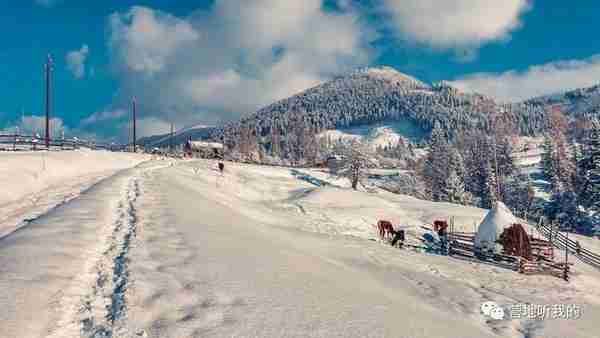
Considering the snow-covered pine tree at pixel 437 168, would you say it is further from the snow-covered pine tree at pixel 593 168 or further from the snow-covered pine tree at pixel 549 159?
the snow-covered pine tree at pixel 593 168

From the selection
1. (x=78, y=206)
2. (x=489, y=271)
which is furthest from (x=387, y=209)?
(x=78, y=206)

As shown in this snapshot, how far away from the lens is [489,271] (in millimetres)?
20484

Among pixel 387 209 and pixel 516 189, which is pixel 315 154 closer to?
pixel 516 189

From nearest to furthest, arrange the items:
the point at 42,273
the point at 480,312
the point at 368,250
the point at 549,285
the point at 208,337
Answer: the point at 208,337 < the point at 42,273 < the point at 480,312 < the point at 549,285 < the point at 368,250

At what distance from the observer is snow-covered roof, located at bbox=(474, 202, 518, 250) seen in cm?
2586

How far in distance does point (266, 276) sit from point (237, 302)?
212cm

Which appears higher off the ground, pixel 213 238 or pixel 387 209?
pixel 213 238

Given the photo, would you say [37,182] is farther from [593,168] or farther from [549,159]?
[549,159]

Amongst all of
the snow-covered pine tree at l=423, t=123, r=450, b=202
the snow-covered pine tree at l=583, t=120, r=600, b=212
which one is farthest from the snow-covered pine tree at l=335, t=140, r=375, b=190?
the snow-covered pine tree at l=583, t=120, r=600, b=212

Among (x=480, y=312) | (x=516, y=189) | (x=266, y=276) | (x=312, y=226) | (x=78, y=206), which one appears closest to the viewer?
(x=266, y=276)

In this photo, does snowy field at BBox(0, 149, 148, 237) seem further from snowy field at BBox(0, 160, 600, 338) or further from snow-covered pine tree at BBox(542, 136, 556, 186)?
snow-covered pine tree at BBox(542, 136, 556, 186)

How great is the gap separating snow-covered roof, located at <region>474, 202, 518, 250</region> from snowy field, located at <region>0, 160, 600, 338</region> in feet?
20.0

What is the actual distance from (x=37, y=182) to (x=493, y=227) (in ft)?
97.2

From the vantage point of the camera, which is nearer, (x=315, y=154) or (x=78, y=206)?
(x=78, y=206)
